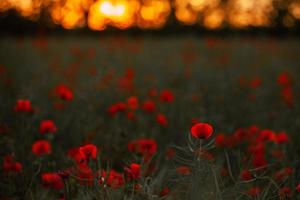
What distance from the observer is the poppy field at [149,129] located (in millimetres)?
1729

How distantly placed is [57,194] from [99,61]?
215 inches

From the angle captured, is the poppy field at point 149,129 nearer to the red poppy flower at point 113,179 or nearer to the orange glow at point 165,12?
the red poppy flower at point 113,179

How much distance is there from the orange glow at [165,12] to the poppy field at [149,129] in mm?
11536

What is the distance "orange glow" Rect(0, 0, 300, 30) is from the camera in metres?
19.5

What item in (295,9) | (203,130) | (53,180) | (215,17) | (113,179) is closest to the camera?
(203,130)

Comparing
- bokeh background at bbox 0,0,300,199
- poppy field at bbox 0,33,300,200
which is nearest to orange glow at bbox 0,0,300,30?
bokeh background at bbox 0,0,300,199

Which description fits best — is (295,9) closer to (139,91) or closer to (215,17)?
(215,17)

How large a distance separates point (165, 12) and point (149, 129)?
1875 centimetres

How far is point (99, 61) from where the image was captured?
741 cm

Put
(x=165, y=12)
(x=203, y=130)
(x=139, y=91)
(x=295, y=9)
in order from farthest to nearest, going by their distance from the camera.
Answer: (x=165, y=12) → (x=295, y=9) → (x=139, y=91) → (x=203, y=130)

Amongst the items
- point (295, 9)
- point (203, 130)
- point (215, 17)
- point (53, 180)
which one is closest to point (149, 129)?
point (53, 180)

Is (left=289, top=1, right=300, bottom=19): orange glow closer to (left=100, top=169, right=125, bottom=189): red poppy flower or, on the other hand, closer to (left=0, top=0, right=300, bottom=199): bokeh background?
(left=0, top=0, right=300, bottom=199): bokeh background

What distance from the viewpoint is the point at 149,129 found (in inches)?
129

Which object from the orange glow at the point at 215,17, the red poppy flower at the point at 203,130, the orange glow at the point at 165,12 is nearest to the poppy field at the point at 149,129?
the red poppy flower at the point at 203,130
